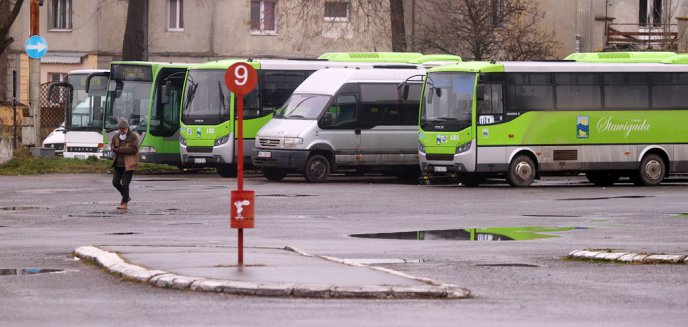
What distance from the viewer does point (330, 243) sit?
19750 mm

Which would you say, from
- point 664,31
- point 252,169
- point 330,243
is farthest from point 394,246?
point 664,31

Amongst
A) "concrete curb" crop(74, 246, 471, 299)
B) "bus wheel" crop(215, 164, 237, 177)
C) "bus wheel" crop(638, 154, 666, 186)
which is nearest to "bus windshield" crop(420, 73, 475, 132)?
"bus wheel" crop(638, 154, 666, 186)

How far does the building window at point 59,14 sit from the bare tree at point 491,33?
17.6 meters

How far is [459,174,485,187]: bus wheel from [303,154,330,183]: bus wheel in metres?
3.28

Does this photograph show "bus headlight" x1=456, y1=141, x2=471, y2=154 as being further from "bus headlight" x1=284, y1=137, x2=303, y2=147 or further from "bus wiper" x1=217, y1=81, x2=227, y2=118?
"bus wiper" x1=217, y1=81, x2=227, y2=118

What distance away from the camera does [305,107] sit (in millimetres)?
37969

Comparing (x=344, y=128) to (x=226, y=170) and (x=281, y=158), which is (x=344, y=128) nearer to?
(x=281, y=158)

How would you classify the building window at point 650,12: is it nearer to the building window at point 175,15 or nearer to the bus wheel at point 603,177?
the building window at point 175,15

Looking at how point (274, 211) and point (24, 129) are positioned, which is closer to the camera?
point (274, 211)

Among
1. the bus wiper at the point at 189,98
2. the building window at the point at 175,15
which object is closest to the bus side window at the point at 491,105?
the bus wiper at the point at 189,98

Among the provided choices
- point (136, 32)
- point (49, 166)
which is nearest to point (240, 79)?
point (49, 166)

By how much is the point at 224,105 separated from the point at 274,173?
271cm

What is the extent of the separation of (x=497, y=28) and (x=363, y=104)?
15743mm

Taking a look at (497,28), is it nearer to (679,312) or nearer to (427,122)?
(427,122)
